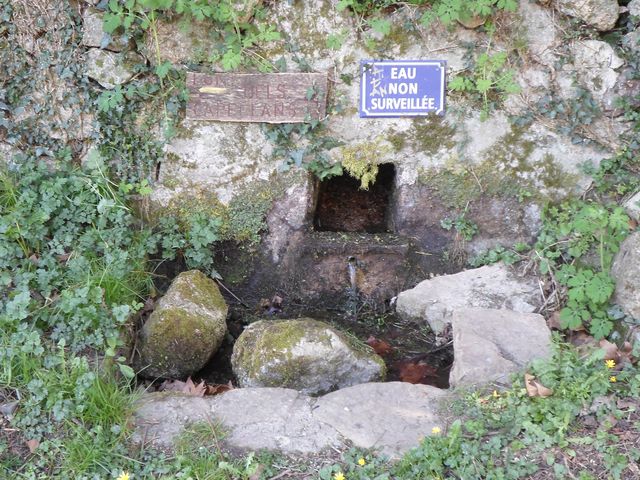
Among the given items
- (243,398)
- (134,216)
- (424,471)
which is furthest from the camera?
(134,216)

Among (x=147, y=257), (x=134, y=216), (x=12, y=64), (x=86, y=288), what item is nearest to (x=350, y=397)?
(x=86, y=288)

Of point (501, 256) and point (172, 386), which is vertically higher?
point (501, 256)

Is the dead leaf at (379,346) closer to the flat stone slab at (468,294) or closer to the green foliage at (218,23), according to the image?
the flat stone slab at (468,294)

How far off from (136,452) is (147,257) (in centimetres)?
183

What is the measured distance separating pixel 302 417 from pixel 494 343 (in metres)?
1.31

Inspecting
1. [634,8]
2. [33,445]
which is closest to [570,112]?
[634,8]

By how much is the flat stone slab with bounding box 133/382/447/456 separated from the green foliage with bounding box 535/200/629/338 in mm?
1230

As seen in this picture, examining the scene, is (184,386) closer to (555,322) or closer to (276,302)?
(276,302)

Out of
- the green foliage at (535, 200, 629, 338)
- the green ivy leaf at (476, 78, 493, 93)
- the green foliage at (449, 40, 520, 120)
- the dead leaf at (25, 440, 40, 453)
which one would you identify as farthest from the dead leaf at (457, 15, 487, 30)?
the dead leaf at (25, 440, 40, 453)

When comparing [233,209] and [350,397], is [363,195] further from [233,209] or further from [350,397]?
[350,397]

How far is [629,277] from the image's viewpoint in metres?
3.82

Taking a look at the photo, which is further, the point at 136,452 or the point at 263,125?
the point at 263,125

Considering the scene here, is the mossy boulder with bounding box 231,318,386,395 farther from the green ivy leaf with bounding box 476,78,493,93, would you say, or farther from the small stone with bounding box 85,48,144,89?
the small stone with bounding box 85,48,144,89

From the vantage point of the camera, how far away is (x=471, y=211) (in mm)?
4801
